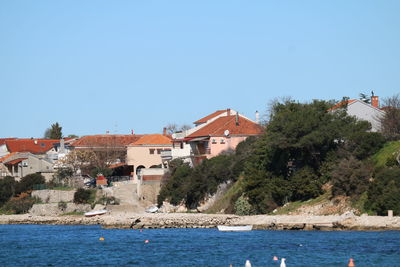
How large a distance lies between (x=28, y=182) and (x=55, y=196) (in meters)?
7.26

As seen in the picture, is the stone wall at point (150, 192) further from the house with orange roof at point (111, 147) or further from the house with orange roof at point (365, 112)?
the house with orange roof at point (365, 112)

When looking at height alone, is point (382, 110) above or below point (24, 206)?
above

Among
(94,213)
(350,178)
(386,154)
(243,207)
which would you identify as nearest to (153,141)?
(94,213)

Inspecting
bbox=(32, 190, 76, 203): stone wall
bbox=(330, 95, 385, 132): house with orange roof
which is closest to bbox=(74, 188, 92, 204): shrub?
bbox=(32, 190, 76, 203): stone wall

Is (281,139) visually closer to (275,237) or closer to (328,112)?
(328,112)

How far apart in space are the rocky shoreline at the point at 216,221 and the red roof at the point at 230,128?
15115mm

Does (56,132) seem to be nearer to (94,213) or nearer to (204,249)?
(94,213)

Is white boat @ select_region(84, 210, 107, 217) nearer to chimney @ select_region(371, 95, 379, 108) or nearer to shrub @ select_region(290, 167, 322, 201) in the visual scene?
shrub @ select_region(290, 167, 322, 201)

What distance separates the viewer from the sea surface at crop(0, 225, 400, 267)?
131 feet

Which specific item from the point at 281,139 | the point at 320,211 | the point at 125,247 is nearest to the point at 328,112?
the point at 281,139

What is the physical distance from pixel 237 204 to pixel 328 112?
11.2 m

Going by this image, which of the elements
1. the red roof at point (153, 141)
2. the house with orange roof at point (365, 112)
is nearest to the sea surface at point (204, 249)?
the house with orange roof at point (365, 112)

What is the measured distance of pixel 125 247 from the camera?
49.9 meters

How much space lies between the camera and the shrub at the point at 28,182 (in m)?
92.9
